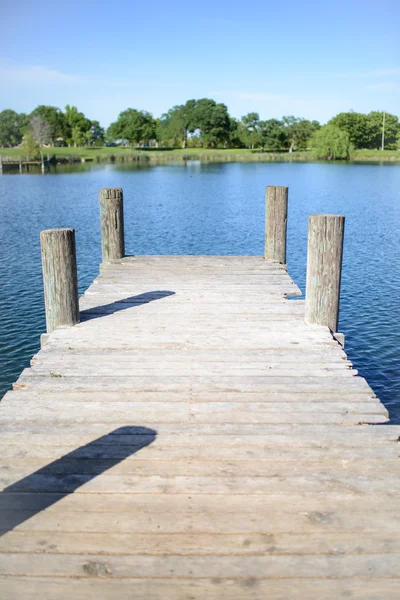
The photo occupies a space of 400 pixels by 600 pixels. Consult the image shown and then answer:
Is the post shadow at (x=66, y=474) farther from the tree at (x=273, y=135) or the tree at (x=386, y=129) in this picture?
the tree at (x=386, y=129)

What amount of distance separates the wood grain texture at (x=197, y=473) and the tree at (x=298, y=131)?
144 meters

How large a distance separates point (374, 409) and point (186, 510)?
2.06m

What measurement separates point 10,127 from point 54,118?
61529mm

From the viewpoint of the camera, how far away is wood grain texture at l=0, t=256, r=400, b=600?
9.57 ft

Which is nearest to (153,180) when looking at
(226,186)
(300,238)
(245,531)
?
(226,186)

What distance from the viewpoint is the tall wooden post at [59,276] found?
6852 mm

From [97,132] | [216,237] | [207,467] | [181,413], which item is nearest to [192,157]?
[97,132]

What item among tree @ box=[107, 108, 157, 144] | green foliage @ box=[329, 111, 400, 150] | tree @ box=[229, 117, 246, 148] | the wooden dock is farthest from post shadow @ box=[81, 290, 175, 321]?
tree @ box=[229, 117, 246, 148]

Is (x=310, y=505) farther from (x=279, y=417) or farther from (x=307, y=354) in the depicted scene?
(x=307, y=354)

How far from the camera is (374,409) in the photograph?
15.3ft

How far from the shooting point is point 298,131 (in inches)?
5630

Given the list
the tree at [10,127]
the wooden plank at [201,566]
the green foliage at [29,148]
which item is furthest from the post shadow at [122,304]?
the tree at [10,127]

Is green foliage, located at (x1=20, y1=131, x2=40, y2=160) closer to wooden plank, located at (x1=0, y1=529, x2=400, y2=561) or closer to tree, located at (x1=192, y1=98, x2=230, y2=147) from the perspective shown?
tree, located at (x1=192, y1=98, x2=230, y2=147)

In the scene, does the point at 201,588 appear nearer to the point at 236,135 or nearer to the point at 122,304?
the point at 122,304
